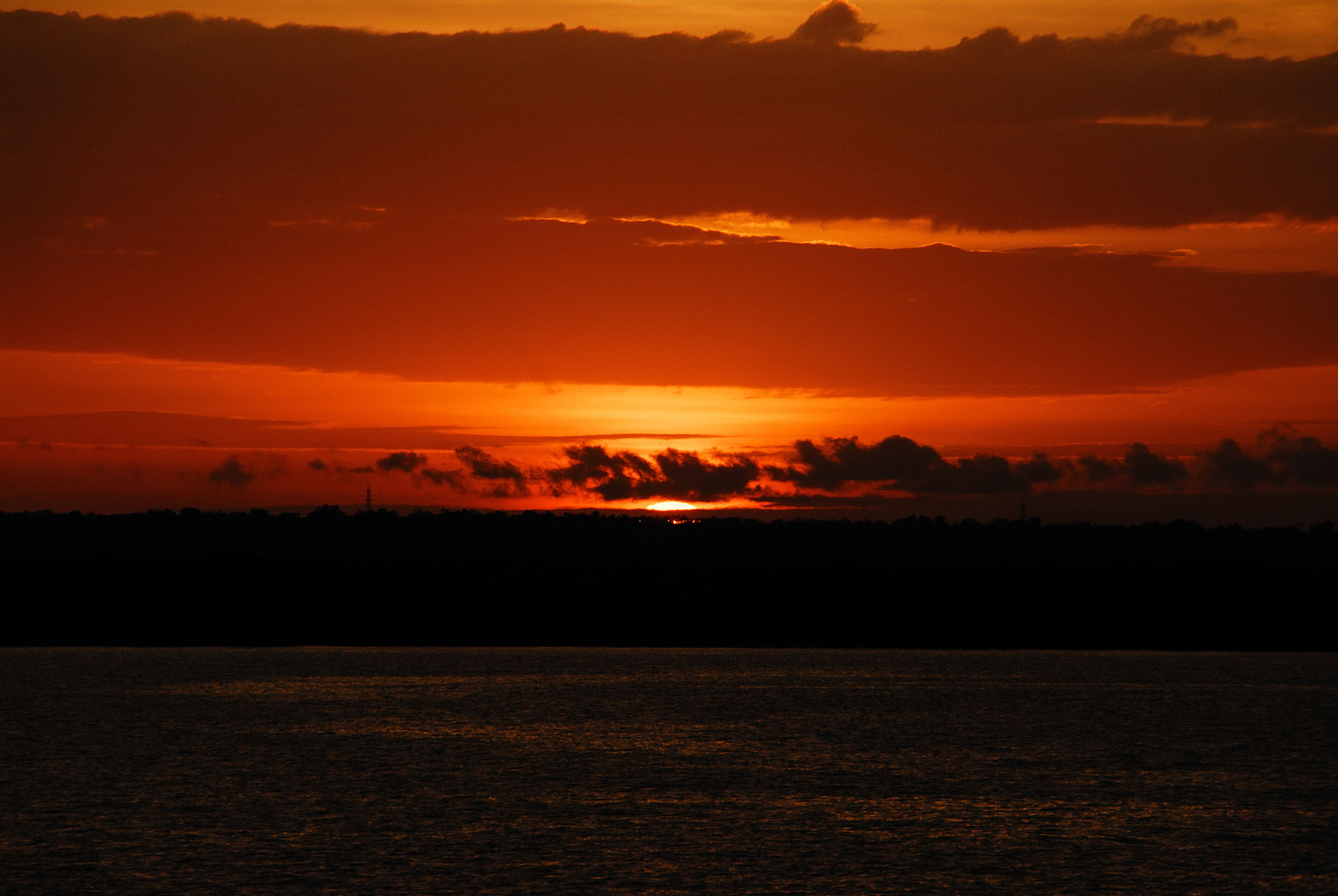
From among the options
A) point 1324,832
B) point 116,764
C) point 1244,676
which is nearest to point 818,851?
point 1324,832

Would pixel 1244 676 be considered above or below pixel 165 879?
below

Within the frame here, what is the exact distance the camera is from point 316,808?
211 ft

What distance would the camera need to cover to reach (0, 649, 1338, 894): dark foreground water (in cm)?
4897

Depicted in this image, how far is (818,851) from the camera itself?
5331cm

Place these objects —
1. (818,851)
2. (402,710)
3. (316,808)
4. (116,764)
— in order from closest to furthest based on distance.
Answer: (818,851), (316,808), (116,764), (402,710)

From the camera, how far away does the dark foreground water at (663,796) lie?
49.0m

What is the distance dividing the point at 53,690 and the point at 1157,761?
116m

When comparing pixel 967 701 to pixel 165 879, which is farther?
pixel 967 701

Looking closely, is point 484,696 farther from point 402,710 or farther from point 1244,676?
point 1244,676

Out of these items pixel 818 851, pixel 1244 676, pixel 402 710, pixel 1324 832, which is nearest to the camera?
pixel 818 851

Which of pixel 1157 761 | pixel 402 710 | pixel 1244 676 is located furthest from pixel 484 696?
pixel 1244 676

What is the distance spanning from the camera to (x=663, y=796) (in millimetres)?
68000

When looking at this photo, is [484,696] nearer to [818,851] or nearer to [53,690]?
[53,690]

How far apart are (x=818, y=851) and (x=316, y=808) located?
79.4 feet
